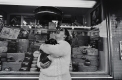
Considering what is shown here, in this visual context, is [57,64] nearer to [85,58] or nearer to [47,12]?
[47,12]

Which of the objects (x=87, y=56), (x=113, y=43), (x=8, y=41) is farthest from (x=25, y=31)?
(x=113, y=43)

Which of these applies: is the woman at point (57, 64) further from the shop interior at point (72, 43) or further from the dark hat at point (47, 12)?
the shop interior at point (72, 43)

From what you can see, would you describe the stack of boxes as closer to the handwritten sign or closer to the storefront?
the storefront

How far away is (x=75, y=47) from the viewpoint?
193 inches

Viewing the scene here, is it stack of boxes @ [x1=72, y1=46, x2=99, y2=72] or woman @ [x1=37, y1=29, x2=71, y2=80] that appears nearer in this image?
woman @ [x1=37, y1=29, x2=71, y2=80]

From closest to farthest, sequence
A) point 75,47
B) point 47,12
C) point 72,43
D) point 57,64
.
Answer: point 57,64 → point 47,12 → point 75,47 → point 72,43

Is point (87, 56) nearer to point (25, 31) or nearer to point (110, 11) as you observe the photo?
point (110, 11)

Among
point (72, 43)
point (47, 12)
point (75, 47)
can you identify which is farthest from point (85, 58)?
point (47, 12)

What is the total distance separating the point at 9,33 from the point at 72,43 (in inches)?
87.2

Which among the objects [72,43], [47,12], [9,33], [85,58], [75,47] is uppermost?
[47,12]

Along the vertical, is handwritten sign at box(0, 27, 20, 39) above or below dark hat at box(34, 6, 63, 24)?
below

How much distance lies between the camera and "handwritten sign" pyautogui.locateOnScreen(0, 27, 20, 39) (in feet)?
15.4

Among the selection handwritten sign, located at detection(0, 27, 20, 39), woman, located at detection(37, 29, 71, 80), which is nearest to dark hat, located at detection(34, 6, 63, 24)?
woman, located at detection(37, 29, 71, 80)

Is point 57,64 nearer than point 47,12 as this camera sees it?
Yes
